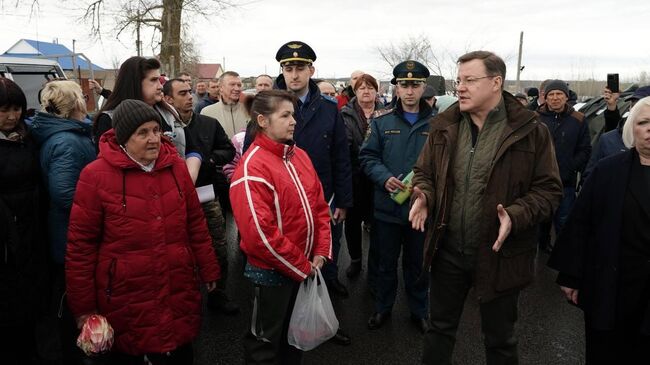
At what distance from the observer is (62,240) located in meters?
2.86

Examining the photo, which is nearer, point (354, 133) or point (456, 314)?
point (456, 314)

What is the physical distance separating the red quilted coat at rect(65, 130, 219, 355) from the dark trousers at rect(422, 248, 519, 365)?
1.49m

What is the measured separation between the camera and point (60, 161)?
2.72 m

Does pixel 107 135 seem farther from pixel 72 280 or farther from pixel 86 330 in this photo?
pixel 86 330

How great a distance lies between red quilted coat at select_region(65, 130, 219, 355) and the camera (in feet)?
7.64

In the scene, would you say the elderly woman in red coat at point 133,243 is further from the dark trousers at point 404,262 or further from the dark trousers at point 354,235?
the dark trousers at point 354,235

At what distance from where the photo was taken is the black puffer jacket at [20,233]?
100 inches

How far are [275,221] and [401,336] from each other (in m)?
1.90

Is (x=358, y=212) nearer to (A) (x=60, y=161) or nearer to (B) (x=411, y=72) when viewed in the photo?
(B) (x=411, y=72)

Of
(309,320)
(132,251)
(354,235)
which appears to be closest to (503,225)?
(309,320)

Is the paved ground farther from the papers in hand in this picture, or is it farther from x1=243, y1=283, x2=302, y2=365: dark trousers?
the papers in hand

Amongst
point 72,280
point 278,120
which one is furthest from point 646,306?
point 72,280

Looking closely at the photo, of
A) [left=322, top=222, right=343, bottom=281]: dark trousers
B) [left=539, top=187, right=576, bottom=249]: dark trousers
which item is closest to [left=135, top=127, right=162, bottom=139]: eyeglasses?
[left=322, top=222, right=343, bottom=281]: dark trousers

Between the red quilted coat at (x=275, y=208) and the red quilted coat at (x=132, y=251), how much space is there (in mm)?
366
